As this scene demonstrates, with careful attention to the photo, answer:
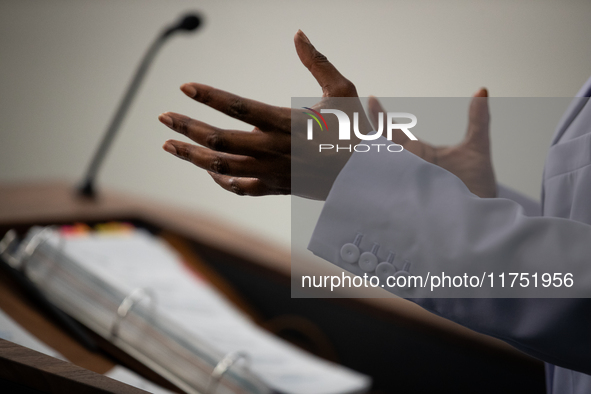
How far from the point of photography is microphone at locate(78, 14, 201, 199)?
1.08 meters

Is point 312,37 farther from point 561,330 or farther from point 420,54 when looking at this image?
point 561,330

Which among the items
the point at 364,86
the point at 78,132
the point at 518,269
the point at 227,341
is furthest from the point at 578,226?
the point at 78,132

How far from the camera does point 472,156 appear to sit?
66 cm

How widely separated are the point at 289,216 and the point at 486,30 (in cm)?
103

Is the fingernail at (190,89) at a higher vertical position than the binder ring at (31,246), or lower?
higher

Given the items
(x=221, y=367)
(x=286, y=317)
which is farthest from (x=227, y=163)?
(x=286, y=317)

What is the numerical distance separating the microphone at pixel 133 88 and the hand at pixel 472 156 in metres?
0.62

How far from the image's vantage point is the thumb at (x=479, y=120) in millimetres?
634

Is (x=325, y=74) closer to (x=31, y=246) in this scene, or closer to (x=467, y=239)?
(x=467, y=239)

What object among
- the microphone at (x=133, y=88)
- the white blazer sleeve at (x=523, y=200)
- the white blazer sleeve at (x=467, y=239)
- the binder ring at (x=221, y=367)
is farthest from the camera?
the microphone at (x=133, y=88)

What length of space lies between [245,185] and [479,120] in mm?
401

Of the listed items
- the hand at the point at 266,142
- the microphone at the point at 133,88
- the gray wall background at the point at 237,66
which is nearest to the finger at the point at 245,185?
the hand at the point at 266,142

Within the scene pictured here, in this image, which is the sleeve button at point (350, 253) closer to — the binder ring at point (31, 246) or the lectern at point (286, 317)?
the lectern at point (286, 317)

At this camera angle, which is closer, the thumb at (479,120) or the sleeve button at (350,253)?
the sleeve button at (350,253)
